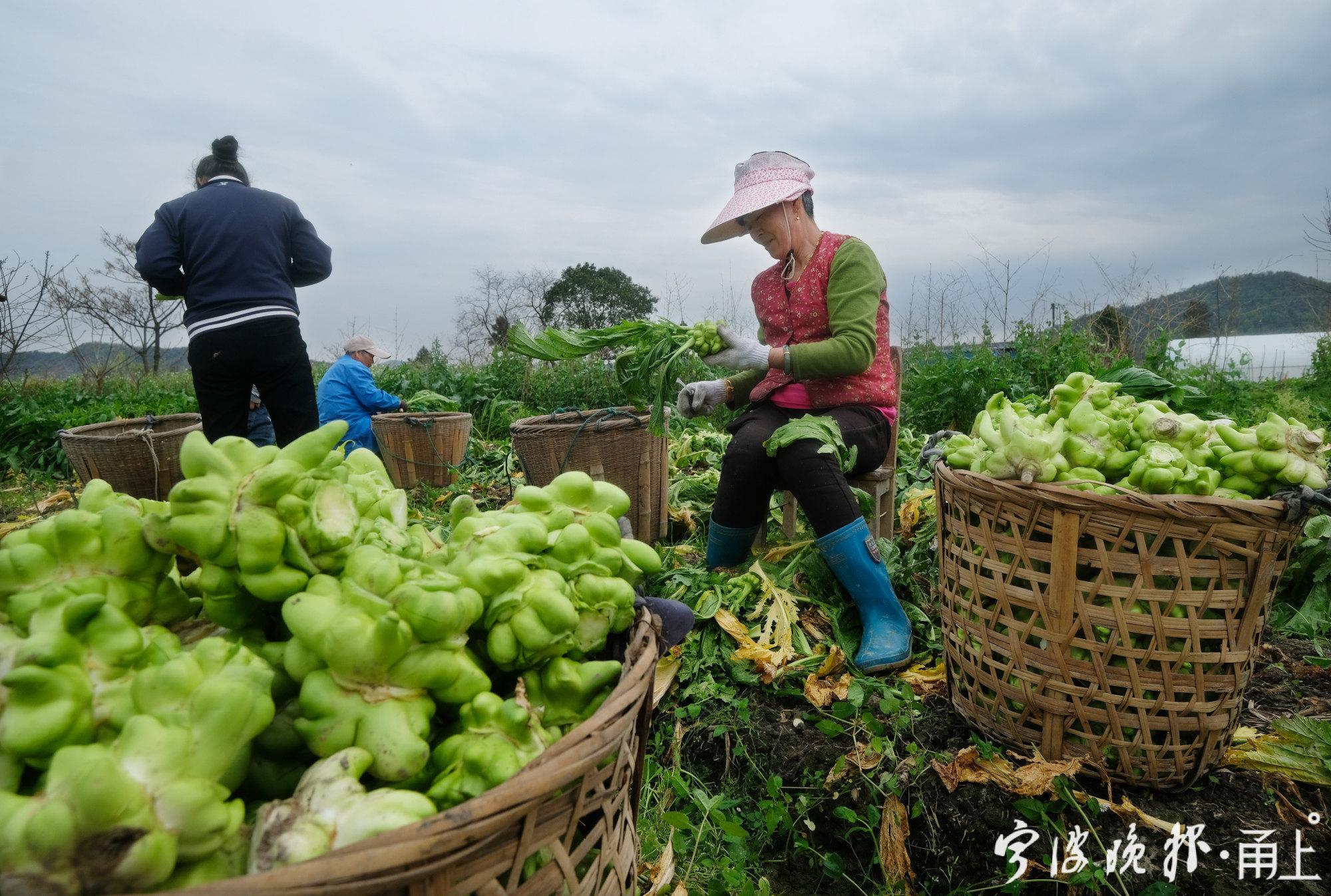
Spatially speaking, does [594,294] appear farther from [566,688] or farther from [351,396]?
[566,688]

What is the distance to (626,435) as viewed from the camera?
13.6 feet

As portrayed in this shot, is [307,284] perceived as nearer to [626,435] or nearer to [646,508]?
[626,435]

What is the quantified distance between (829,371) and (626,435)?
147cm

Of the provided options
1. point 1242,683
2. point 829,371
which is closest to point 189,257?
point 829,371

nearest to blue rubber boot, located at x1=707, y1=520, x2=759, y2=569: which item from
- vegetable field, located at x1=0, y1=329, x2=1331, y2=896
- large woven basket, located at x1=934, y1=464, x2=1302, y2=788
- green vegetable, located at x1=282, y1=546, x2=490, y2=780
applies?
vegetable field, located at x1=0, y1=329, x2=1331, y2=896

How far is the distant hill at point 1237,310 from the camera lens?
932cm

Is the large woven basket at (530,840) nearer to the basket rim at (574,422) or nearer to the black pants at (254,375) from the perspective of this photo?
the basket rim at (574,422)

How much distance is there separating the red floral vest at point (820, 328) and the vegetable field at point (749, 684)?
39 centimetres

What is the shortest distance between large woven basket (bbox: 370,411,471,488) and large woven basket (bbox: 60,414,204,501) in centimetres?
146

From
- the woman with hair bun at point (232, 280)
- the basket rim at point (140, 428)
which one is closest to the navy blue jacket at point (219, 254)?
the woman with hair bun at point (232, 280)

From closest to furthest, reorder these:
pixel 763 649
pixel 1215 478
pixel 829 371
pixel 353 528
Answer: pixel 353 528
pixel 1215 478
pixel 763 649
pixel 829 371

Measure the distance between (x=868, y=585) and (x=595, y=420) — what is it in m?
1.91

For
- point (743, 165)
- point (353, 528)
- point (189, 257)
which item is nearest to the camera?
point (353, 528)

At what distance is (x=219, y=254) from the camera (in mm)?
4055
